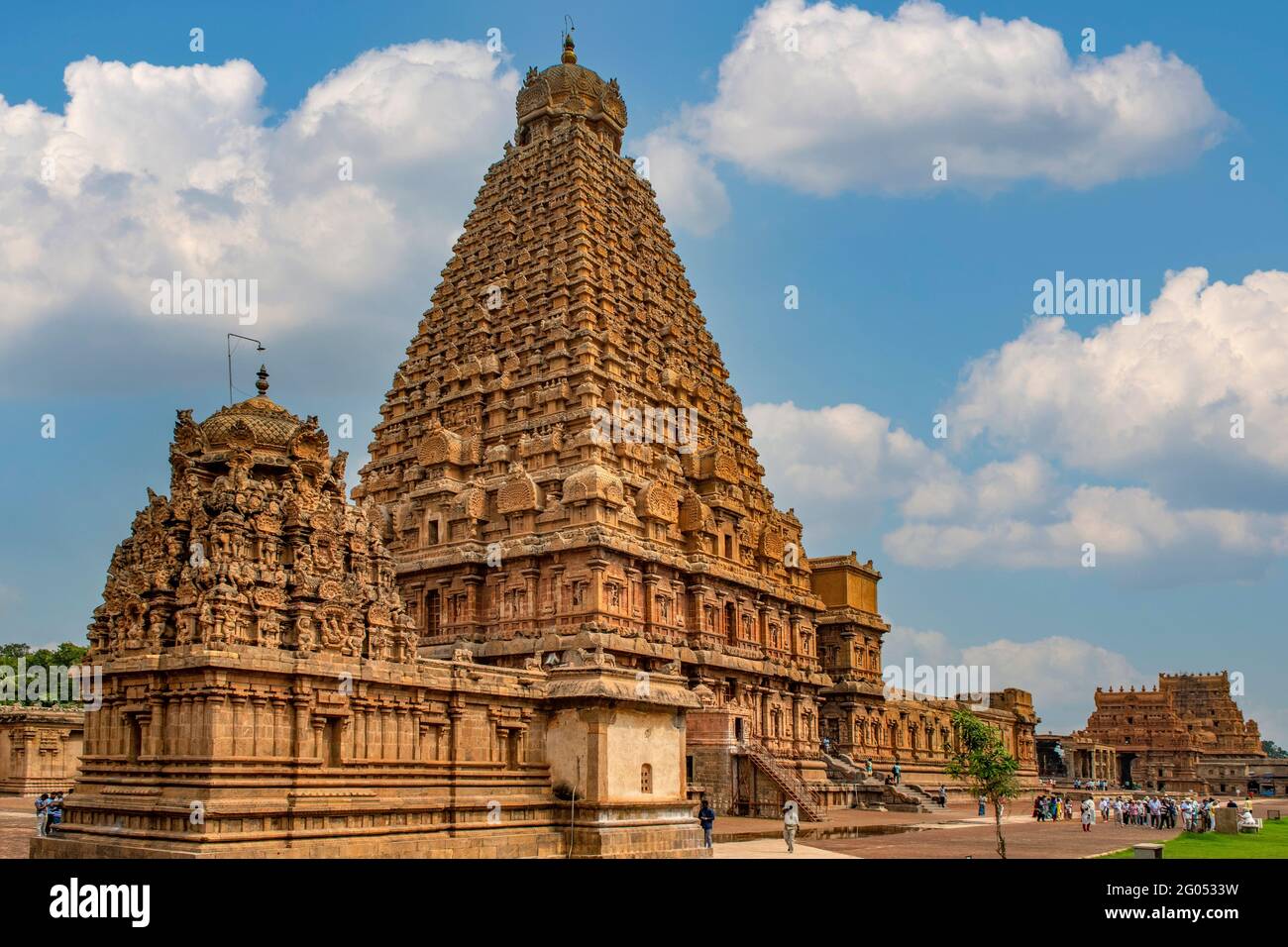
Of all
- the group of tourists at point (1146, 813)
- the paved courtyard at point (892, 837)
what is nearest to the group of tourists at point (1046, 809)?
the group of tourists at point (1146, 813)

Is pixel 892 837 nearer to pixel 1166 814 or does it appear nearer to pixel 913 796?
pixel 913 796

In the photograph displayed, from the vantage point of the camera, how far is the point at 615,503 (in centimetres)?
4759

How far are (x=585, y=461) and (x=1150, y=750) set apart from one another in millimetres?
89187

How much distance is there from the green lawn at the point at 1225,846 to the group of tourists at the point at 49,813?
26450mm

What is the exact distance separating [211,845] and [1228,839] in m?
32.7

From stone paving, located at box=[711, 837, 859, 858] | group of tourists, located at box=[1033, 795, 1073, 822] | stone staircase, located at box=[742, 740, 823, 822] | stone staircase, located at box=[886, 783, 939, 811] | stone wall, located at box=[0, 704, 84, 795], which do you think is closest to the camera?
stone paving, located at box=[711, 837, 859, 858]

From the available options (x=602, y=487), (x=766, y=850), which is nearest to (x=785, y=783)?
(x=766, y=850)

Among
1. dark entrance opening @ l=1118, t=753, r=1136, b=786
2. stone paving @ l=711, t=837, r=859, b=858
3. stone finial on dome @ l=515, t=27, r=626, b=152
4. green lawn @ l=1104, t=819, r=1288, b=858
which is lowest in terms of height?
dark entrance opening @ l=1118, t=753, r=1136, b=786

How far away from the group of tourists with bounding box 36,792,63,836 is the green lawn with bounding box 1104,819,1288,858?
2645 cm

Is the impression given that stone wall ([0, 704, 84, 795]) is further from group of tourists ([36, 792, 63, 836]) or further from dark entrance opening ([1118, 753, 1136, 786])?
dark entrance opening ([1118, 753, 1136, 786])

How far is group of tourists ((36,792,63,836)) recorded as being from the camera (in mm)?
27812

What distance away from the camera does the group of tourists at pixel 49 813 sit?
A: 27.8m

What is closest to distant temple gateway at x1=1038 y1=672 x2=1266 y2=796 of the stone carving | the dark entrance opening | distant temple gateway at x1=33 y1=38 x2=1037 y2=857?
the dark entrance opening
